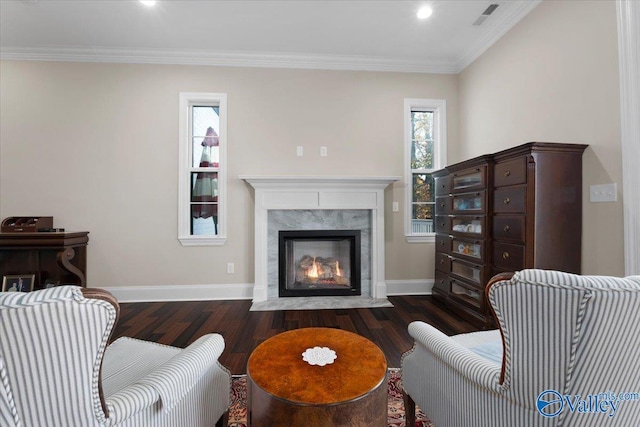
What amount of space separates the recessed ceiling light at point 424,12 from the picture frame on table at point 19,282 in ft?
16.1

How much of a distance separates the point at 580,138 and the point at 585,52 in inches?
24.7

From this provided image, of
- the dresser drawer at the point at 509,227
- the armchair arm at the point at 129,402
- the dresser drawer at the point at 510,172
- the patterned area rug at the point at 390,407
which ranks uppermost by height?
the dresser drawer at the point at 510,172

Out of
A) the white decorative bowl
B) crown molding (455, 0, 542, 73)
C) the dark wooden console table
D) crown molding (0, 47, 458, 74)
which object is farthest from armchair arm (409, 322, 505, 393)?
the dark wooden console table

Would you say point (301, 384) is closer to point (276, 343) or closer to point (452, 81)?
point (276, 343)

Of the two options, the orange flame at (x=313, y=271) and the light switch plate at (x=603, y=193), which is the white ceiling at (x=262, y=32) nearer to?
the light switch plate at (x=603, y=193)

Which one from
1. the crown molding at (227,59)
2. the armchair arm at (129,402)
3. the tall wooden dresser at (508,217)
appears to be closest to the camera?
the armchair arm at (129,402)

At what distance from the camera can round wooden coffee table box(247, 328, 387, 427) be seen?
859 millimetres

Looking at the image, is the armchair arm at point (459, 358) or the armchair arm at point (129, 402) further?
the armchair arm at point (459, 358)

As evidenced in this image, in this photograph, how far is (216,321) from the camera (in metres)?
2.66

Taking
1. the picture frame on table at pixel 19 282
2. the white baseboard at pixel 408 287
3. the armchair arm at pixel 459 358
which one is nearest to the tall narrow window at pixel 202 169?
the picture frame on table at pixel 19 282

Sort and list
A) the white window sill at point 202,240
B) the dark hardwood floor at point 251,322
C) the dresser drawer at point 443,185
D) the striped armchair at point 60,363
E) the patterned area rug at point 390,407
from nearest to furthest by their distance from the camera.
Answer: the striped armchair at point 60,363 < the patterned area rug at point 390,407 < the dark hardwood floor at point 251,322 < the dresser drawer at point 443,185 < the white window sill at point 202,240

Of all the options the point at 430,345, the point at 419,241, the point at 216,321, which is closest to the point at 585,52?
the point at 419,241

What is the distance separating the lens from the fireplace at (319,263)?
10.7ft

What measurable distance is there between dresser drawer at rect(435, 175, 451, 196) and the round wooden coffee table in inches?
92.6
